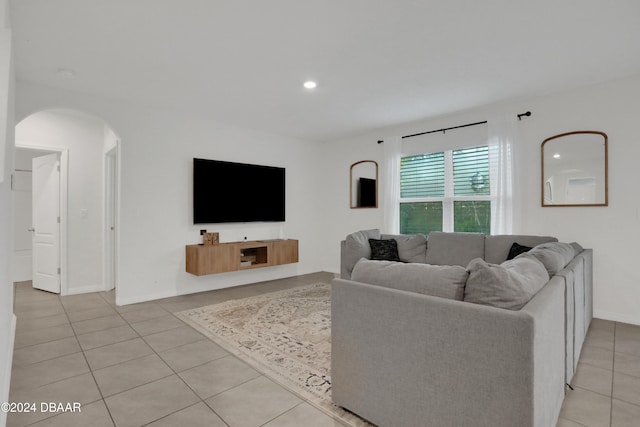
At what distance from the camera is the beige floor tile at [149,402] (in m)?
1.84

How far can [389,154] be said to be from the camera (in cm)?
521

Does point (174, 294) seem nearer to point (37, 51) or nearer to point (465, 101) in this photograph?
point (37, 51)

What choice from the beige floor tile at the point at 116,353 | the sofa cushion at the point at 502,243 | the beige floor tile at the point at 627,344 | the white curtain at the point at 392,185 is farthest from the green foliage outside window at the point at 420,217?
the beige floor tile at the point at 116,353

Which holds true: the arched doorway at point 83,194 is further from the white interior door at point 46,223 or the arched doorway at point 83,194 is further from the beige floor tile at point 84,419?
the beige floor tile at point 84,419

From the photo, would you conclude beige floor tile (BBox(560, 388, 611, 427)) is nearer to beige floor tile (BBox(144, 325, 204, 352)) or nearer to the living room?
the living room

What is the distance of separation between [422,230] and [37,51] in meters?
4.74

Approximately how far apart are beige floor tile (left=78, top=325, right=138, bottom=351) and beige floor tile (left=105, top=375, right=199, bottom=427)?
0.98 meters

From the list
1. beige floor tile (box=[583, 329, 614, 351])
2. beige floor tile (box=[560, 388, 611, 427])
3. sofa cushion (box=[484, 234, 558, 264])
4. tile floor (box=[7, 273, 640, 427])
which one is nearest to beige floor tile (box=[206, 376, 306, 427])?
Answer: tile floor (box=[7, 273, 640, 427])

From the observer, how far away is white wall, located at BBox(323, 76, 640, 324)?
11.0ft

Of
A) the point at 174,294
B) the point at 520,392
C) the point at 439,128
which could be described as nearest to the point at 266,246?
the point at 174,294

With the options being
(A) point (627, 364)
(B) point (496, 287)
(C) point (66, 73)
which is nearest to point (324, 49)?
(B) point (496, 287)

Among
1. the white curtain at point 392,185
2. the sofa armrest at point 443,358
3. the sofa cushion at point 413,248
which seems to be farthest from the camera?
the white curtain at point 392,185

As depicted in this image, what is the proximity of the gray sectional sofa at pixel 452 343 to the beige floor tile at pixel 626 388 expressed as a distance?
394 millimetres

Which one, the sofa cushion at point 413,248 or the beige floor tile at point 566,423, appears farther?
the sofa cushion at point 413,248
